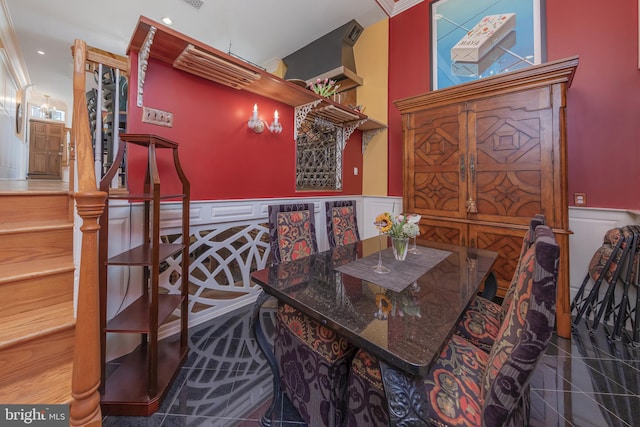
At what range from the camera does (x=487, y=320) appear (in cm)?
130

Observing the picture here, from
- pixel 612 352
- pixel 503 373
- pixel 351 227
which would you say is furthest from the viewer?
pixel 351 227

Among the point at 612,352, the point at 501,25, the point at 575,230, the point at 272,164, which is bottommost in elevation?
the point at 612,352

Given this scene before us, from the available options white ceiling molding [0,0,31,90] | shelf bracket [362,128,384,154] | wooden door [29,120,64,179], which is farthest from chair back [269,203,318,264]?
wooden door [29,120,64,179]

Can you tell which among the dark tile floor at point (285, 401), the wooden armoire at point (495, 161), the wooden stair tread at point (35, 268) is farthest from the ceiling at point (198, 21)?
the dark tile floor at point (285, 401)

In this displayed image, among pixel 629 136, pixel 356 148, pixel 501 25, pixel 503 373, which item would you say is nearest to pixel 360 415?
pixel 503 373

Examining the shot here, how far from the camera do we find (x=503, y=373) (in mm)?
621

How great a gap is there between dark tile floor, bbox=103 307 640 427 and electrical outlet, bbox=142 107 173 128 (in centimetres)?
173

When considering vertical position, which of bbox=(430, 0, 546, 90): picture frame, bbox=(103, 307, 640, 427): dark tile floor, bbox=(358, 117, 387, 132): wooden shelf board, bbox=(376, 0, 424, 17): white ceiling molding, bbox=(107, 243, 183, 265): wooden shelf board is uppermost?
bbox=(376, 0, 424, 17): white ceiling molding

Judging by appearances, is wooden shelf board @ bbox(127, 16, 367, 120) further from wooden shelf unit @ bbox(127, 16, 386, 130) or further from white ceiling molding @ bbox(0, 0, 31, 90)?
white ceiling molding @ bbox(0, 0, 31, 90)

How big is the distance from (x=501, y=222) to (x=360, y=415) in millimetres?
2206

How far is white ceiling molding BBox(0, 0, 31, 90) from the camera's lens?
3043 mm

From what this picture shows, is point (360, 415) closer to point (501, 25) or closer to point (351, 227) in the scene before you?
point (351, 227)

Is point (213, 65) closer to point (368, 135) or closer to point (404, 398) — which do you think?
point (404, 398)

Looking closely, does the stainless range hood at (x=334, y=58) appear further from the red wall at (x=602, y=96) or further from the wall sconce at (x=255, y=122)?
the red wall at (x=602, y=96)
